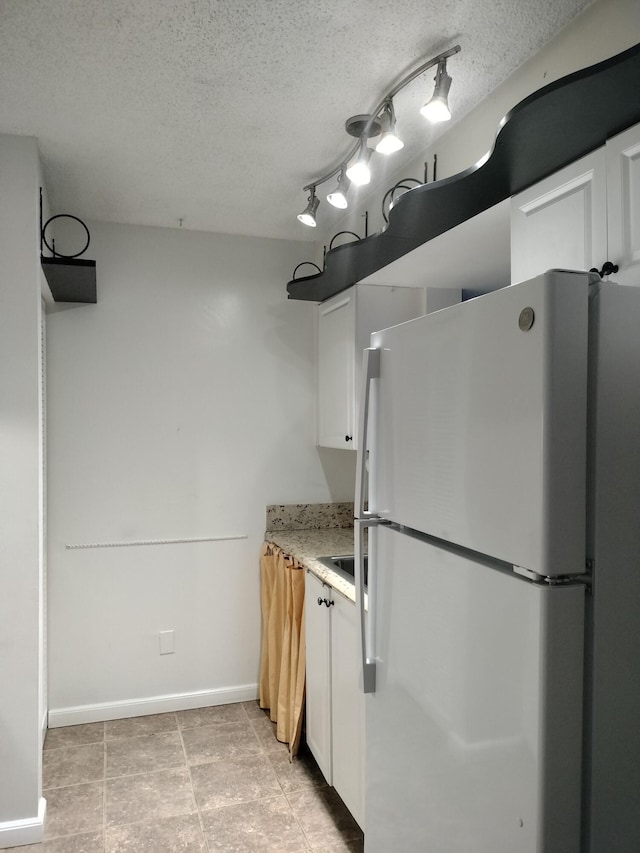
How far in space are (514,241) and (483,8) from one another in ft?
1.88

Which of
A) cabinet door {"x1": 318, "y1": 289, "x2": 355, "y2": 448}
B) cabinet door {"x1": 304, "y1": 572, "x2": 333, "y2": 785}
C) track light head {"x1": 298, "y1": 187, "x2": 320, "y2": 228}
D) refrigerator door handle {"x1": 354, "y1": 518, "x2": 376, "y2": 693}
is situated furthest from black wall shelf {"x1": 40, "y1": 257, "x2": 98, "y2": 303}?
refrigerator door handle {"x1": 354, "y1": 518, "x2": 376, "y2": 693}

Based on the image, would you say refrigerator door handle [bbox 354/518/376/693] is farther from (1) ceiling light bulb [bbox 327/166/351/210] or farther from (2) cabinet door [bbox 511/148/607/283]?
(1) ceiling light bulb [bbox 327/166/351/210]

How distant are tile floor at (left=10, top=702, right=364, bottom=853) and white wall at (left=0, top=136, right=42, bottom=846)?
0.27 meters

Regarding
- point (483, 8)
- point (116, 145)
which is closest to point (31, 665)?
point (116, 145)

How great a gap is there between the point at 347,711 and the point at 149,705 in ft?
4.93

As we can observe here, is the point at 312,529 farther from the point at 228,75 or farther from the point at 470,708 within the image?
the point at 470,708

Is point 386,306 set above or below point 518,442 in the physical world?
above

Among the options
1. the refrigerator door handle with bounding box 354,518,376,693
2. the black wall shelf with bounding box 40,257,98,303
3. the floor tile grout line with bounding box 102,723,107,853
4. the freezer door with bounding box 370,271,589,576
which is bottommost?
the floor tile grout line with bounding box 102,723,107,853

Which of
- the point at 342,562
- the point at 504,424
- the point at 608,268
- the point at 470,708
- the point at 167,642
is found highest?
the point at 608,268

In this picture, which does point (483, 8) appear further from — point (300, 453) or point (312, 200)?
point (300, 453)

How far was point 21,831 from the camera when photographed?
229cm

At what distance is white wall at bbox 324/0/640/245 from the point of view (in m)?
1.50

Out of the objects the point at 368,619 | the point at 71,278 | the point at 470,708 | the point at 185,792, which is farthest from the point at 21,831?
the point at 71,278

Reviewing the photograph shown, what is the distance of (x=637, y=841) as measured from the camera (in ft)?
3.45
